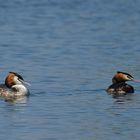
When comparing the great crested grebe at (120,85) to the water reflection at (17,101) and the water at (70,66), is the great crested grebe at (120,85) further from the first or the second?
the water reflection at (17,101)

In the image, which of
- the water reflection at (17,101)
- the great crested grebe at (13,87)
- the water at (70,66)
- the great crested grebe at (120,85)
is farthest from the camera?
the great crested grebe at (120,85)

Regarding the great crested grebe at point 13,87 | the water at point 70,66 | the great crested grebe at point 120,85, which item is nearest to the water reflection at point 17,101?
the water at point 70,66

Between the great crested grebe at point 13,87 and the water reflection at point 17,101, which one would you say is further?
the great crested grebe at point 13,87

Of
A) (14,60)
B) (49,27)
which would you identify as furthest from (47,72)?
(49,27)

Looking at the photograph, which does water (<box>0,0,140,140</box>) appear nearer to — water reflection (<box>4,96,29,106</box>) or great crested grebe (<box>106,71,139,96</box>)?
water reflection (<box>4,96,29,106</box>)

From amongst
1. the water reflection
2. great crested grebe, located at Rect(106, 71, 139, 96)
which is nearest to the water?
the water reflection

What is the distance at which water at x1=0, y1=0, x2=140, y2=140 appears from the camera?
20.9m

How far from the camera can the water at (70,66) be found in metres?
20.9

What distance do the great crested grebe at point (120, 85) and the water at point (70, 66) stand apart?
0.28 metres

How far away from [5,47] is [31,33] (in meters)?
6.00

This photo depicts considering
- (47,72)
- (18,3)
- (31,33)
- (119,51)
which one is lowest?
(47,72)

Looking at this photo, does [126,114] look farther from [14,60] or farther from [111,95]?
[14,60]

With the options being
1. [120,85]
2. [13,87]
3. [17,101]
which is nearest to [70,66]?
[120,85]

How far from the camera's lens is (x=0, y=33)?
138 ft
